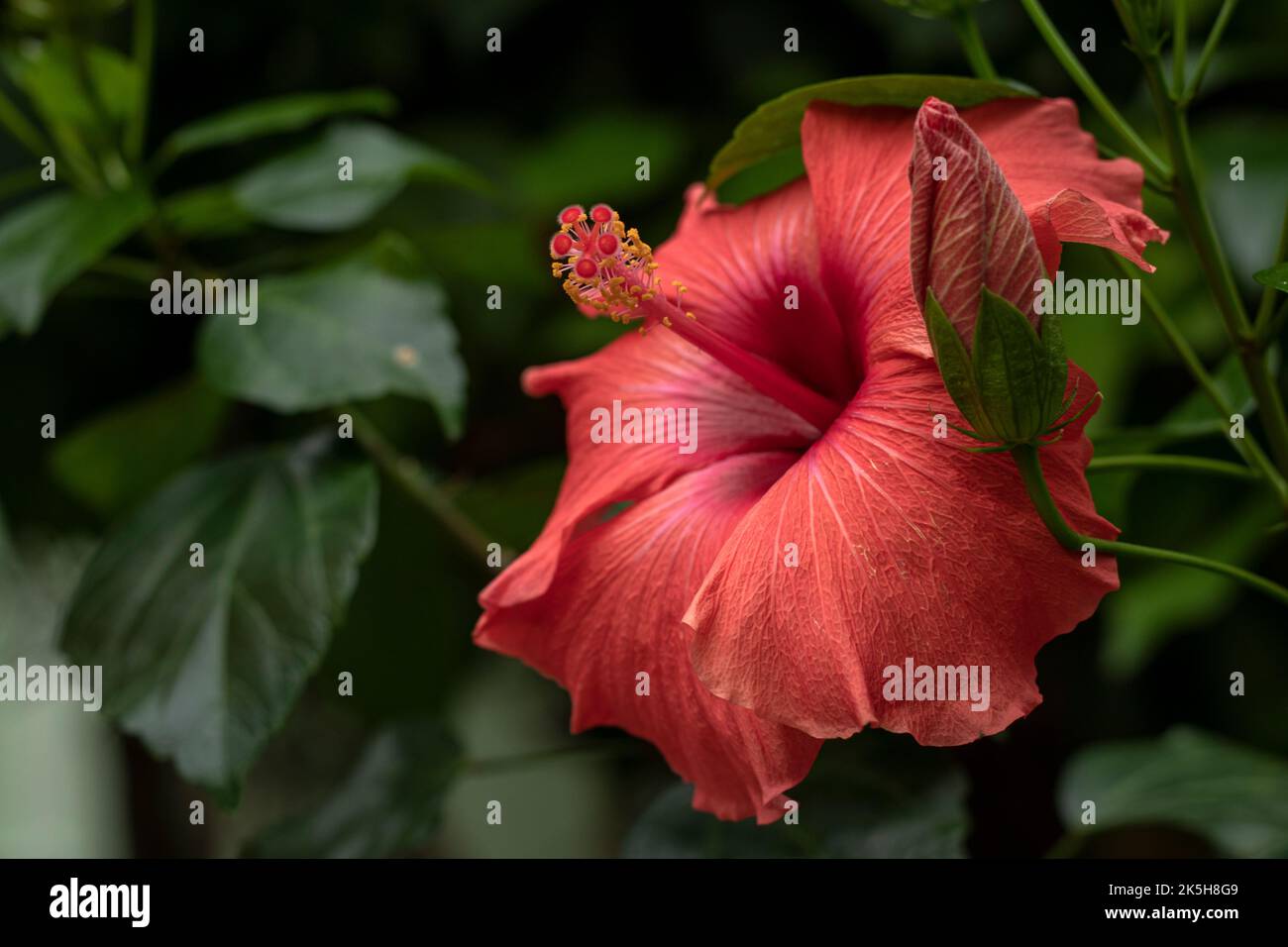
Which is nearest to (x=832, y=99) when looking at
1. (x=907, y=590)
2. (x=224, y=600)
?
(x=907, y=590)

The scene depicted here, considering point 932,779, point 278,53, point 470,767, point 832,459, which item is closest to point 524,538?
point 470,767

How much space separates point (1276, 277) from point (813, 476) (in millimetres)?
236

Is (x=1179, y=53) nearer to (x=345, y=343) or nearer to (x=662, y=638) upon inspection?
(x=662, y=638)

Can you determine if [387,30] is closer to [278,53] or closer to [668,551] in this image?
[278,53]

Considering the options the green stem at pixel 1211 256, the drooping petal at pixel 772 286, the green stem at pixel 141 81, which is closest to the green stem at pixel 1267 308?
the green stem at pixel 1211 256

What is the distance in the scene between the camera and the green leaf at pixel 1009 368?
0.52 m

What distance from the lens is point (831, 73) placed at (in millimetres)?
1385

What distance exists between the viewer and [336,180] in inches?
42.2

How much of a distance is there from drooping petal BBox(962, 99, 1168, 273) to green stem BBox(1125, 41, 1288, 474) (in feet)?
0.07

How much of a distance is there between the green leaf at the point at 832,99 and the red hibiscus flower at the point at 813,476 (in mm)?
A: 11

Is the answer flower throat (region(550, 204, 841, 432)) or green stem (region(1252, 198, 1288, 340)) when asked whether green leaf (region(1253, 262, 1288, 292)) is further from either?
flower throat (region(550, 204, 841, 432))

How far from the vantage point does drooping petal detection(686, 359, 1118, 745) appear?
54 centimetres

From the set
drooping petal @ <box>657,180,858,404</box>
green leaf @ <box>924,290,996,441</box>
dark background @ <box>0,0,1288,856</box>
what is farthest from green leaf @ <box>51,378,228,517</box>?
green leaf @ <box>924,290,996,441</box>

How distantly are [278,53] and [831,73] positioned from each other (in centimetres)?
69
